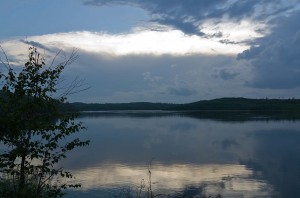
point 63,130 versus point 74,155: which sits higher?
point 63,130

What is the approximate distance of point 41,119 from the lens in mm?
6727

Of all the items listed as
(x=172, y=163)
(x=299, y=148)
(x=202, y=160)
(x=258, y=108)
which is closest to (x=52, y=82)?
(x=172, y=163)

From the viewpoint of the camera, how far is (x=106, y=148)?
32.5m

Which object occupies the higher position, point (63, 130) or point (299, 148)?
point (63, 130)

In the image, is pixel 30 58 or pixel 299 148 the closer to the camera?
pixel 30 58

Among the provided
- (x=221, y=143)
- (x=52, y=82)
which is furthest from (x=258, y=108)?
(x=52, y=82)

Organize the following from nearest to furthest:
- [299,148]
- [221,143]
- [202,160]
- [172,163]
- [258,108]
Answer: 1. [172,163]
2. [202,160]
3. [299,148]
4. [221,143]
5. [258,108]

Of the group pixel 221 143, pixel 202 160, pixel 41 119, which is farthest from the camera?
pixel 221 143

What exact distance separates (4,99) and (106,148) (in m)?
25.9

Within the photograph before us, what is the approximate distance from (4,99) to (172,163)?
18.4 metres

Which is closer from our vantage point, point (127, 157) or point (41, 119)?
point (41, 119)

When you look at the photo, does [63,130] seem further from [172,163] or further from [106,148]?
[106,148]

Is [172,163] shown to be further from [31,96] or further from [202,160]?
[31,96]

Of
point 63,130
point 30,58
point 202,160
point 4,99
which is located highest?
point 30,58
